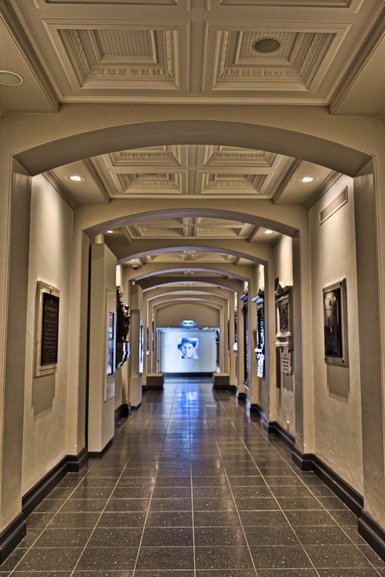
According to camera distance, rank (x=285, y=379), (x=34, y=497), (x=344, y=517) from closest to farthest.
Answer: (x=344, y=517), (x=34, y=497), (x=285, y=379)

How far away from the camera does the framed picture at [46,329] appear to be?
16.2ft

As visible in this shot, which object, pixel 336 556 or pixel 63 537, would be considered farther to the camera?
pixel 63 537

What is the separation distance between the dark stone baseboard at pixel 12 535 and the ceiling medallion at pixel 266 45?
13.0ft

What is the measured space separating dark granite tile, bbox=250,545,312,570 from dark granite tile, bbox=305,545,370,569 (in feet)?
0.25

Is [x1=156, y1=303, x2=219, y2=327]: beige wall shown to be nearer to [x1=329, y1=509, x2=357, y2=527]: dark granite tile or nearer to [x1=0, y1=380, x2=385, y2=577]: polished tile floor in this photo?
[x1=0, y1=380, x2=385, y2=577]: polished tile floor

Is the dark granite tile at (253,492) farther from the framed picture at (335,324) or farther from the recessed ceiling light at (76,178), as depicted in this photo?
the recessed ceiling light at (76,178)

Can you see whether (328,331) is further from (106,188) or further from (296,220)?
(106,188)

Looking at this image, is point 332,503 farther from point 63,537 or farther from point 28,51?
point 28,51

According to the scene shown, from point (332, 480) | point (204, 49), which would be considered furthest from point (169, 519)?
point (204, 49)

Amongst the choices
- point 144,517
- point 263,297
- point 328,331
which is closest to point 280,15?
point 328,331

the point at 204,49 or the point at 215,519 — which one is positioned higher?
the point at 204,49

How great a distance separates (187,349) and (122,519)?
21367 mm

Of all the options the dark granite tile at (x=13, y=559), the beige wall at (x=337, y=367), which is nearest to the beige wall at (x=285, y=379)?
the beige wall at (x=337, y=367)

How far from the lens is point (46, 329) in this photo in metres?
5.20
